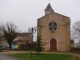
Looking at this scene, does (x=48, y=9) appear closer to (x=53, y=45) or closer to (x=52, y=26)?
(x=52, y=26)

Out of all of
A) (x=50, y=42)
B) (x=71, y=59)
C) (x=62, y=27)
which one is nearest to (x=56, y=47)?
(x=50, y=42)

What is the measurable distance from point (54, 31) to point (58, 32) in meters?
0.94

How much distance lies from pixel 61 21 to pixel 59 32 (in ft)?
8.50

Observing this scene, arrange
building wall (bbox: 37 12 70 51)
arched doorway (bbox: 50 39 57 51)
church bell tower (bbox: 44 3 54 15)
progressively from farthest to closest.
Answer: church bell tower (bbox: 44 3 54 15), arched doorway (bbox: 50 39 57 51), building wall (bbox: 37 12 70 51)

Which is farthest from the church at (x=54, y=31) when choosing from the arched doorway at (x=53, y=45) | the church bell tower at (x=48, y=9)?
the church bell tower at (x=48, y=9)

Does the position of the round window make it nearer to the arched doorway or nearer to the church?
the church

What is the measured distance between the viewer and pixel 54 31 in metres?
47.2

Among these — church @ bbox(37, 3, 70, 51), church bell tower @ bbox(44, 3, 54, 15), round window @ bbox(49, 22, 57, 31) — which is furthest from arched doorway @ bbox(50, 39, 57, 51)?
church bell tower @ bbox(44, 3, 54, 15)

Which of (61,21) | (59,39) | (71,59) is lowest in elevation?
(71,59)

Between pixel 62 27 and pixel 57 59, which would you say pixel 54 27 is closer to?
pixel 62 27

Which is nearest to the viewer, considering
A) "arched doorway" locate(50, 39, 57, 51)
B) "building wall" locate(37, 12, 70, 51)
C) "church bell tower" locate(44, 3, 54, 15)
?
"building wall" locate(37, 12, 70, 51)

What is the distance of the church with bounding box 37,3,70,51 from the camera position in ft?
153

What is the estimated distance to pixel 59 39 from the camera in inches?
1843

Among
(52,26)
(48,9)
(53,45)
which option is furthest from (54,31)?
(48,9)
